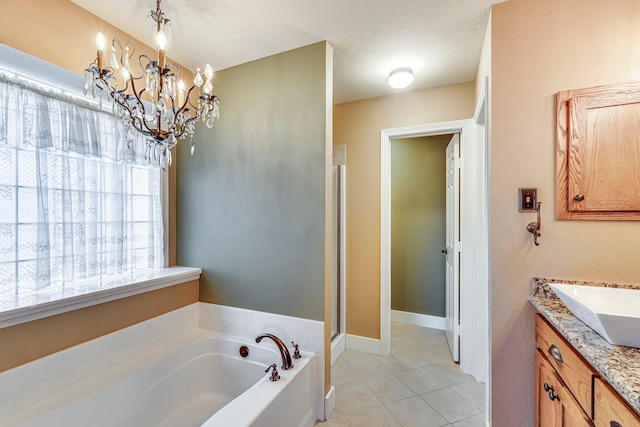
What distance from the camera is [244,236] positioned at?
200cm

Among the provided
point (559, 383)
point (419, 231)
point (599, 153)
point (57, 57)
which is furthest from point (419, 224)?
point (57, 57)

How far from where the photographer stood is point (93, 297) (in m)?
1.50

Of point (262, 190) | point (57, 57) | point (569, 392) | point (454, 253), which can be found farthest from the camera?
point (454, 253)

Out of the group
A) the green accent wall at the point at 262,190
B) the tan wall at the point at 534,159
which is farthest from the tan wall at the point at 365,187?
the tan wall at the point at 534,159

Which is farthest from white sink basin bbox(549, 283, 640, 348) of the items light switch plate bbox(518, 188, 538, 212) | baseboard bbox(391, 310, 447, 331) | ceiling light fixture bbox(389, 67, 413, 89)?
baseboard bbox(391, 310, 447, 331)

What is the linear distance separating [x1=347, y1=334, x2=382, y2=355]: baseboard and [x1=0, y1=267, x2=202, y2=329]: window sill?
5.12ft

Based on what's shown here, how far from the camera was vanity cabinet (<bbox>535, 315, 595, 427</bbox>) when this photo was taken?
2.88 feet

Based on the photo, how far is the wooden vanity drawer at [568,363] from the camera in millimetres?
856

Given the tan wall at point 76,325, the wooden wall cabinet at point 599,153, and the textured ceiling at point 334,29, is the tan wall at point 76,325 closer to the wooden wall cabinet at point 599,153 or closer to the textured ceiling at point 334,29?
the textured ceiling at point 334,29

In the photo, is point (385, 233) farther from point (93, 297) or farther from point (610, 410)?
point (93, 297)

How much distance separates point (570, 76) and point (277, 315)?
210 cm

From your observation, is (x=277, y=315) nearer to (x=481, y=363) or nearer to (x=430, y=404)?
(x=430, y=404)

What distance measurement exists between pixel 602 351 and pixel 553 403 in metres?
0.49

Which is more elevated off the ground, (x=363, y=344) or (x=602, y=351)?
(x=602, y=351)
